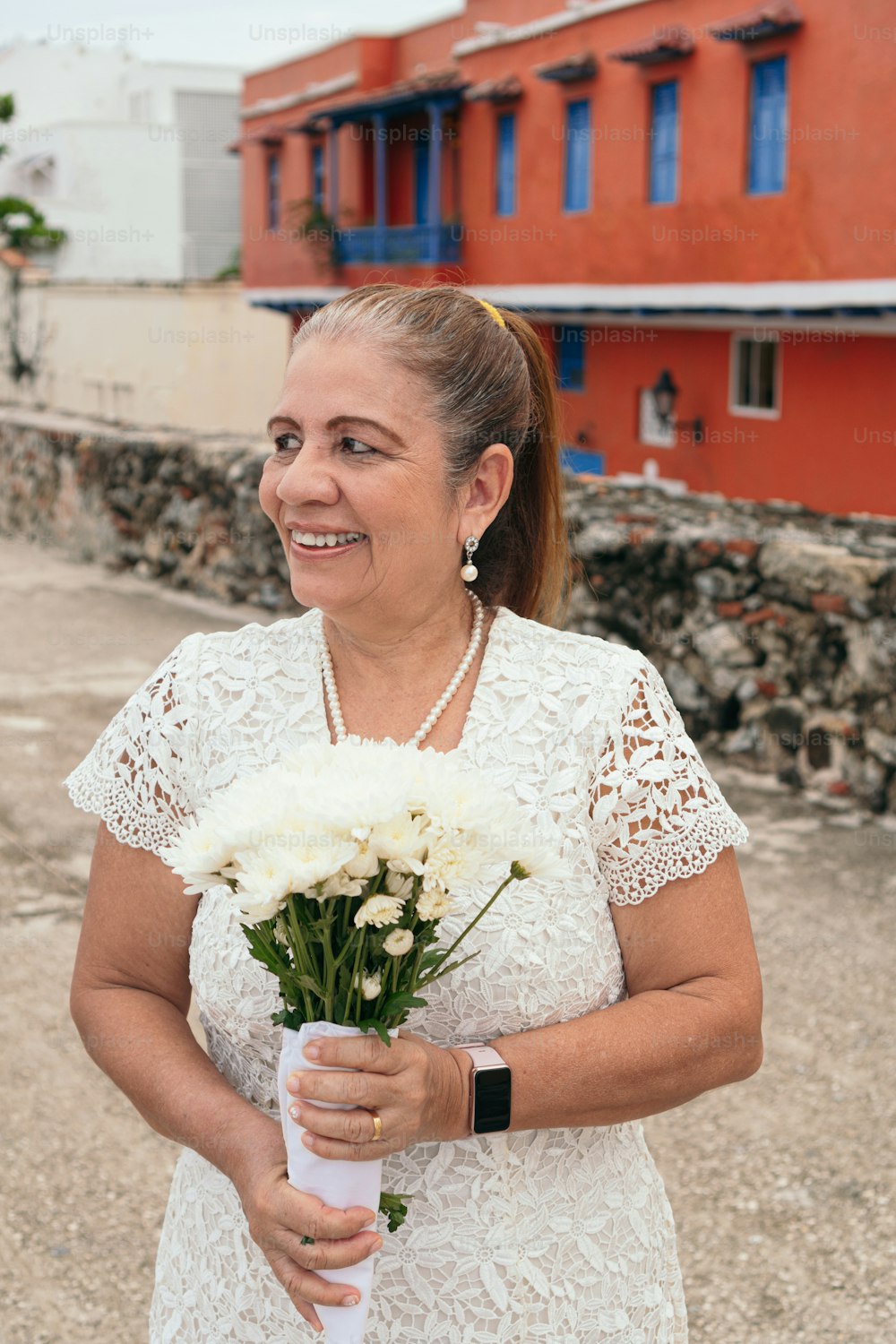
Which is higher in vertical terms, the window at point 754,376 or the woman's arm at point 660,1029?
the window at point 754,376

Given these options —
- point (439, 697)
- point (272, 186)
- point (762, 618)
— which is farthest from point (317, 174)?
point (439, 697)

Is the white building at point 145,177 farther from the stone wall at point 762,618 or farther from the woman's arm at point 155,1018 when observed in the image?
the woman's arm at point 155,1018

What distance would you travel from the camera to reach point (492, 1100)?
174 cm

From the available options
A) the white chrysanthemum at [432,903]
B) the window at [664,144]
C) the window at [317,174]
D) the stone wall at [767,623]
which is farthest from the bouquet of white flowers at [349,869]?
the window at [317,174]

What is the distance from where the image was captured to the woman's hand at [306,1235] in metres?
1.62

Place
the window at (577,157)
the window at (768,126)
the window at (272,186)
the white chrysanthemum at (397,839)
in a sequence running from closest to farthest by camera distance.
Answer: the white chrysanthemum at (397,839)
the window at (768,126)
the window at (577,157)
the window at (272,186)

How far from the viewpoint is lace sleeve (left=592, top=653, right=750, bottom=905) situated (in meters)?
1.90

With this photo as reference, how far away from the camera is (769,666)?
710 cm

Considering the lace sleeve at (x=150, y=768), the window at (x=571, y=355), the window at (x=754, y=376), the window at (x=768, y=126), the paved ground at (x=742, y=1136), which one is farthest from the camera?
the window at (x=571, y=355)

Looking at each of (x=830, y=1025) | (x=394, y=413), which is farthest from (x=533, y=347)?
(x=830, y=1025)

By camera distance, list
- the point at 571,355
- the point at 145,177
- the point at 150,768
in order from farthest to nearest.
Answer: the point at 145,177, the point at 571,355, the point at 150,768

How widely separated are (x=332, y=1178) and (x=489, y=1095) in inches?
8.7

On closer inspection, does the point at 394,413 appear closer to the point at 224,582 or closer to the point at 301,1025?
the point at 301,1025

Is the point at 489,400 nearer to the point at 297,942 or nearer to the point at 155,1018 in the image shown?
the point at 297,942
